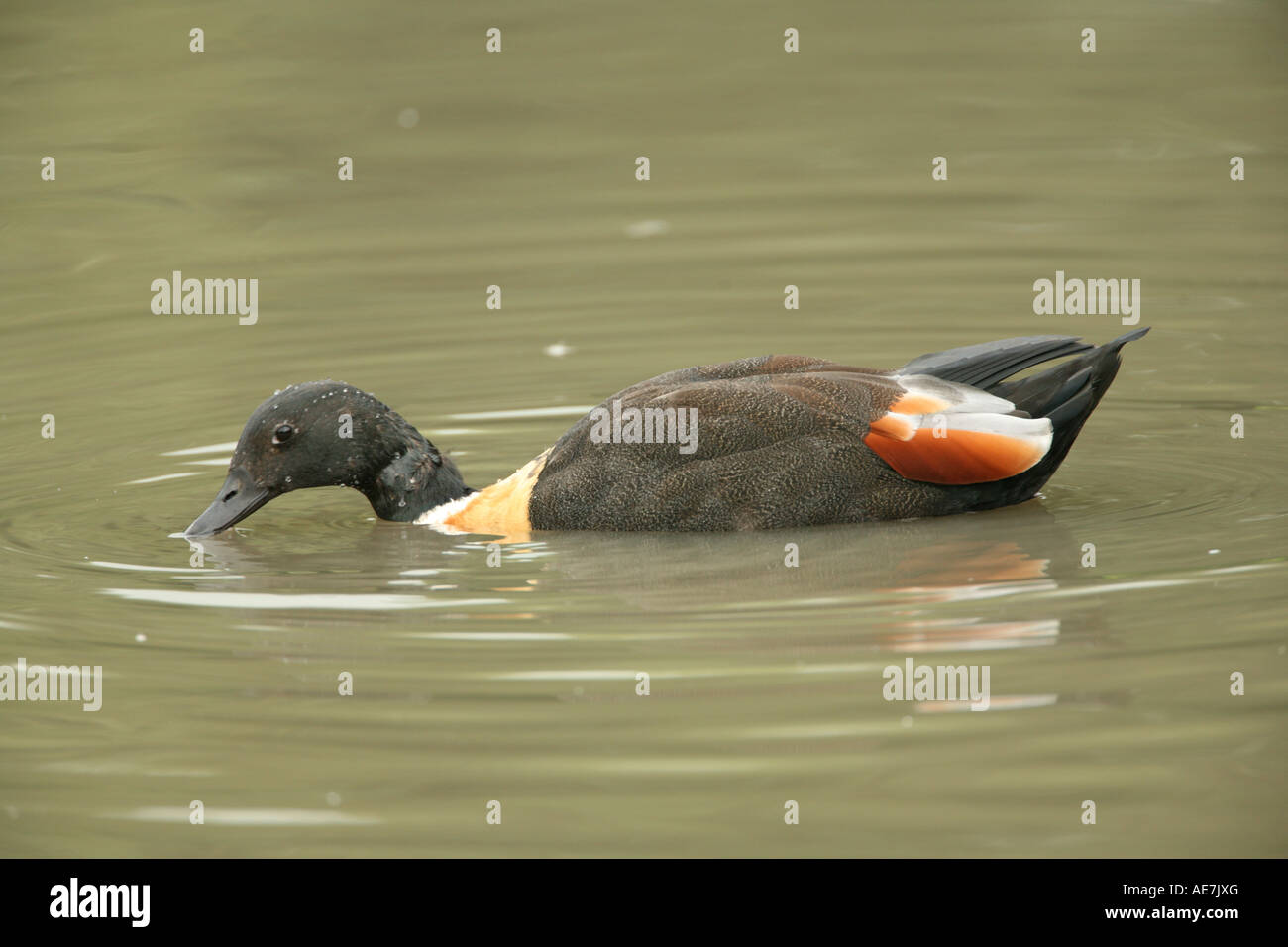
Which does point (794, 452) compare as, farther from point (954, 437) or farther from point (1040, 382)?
point (1040, 382)

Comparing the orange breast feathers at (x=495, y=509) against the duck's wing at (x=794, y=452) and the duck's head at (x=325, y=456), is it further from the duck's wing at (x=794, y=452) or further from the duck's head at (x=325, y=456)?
the duck's wing at (x=794, y=452)

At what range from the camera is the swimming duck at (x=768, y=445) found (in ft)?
30.6

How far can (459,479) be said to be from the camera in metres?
10.3

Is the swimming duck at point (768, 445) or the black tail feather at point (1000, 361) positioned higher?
the black tail feather at point (1000, 361)

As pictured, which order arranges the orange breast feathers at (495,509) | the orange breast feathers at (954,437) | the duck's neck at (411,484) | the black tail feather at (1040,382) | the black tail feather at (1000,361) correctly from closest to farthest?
the orange breast feathers at (954,437) → the black tail feather at (1040,382) → the black tail feather at (1000,361) → the orange breast feathers at (495,509) → the duck's neck at (411,484)

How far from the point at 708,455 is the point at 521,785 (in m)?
3.05

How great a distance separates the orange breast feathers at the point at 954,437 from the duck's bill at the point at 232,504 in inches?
125

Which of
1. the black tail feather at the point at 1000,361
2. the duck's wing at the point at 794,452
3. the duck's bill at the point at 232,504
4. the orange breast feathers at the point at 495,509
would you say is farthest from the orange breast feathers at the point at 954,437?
the duck's bill at the point at 232,504

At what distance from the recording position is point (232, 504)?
9.98 meters

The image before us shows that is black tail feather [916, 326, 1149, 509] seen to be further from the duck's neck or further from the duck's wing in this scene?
the duck's neck

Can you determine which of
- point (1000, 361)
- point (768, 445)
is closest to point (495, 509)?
point (768, 445)

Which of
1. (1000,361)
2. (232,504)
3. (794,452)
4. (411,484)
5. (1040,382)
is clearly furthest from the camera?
(411,484)

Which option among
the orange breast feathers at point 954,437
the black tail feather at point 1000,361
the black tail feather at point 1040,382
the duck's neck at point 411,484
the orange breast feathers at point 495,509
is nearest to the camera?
the orange breast feathers at point 954,437

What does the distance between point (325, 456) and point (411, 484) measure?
18.9 inches
